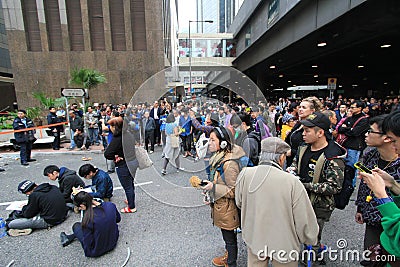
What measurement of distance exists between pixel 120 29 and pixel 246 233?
19.3 meters

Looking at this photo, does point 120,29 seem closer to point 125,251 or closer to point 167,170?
point 167,170

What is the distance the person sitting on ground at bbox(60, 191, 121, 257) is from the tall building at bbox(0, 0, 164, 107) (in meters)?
15.7

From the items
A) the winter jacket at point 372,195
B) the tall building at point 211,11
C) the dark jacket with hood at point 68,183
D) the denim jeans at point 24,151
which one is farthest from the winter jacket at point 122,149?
the tall building at point 211,11

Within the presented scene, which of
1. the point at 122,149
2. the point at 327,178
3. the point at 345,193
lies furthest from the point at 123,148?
the point at 345,193

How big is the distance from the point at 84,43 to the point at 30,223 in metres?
17.5

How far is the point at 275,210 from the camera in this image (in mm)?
1551

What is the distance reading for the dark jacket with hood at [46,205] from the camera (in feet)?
10.7

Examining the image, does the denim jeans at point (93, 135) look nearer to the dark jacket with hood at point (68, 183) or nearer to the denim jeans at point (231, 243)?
the dark jacket with hood at point (68, 183)

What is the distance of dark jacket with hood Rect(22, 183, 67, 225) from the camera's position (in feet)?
10.7

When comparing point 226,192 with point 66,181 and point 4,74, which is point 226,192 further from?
point 4,74

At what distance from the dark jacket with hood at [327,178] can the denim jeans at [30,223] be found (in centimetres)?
A: 396

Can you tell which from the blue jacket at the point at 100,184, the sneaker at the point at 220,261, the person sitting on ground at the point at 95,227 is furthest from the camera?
the blue jacket at the point at 100,184

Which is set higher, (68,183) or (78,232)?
(68,183)

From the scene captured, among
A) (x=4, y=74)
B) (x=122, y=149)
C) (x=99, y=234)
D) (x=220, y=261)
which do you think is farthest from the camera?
(x=4, y=74)
